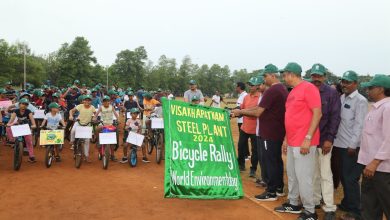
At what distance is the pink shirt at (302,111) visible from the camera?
192 inches

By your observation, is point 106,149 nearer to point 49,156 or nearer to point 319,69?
point 49,156

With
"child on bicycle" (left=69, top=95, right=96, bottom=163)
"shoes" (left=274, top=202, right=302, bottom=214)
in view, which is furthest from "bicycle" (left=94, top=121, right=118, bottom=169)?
"shoes" (left=274, top=202, right=302, bottom=214)

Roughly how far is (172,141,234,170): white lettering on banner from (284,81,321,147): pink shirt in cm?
116

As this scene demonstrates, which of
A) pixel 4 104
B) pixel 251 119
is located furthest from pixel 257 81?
pixel 4 104

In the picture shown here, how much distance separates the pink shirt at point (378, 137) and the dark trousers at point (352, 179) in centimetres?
107

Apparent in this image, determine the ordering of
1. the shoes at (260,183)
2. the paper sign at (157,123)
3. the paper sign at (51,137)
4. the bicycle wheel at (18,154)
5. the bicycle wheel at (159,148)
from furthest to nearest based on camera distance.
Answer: the paper sign at (157,123), the bicycle wheel at (159,148), the paper sign at (51,137), the bicycle wheel at (18,154), the shoes at (260,183)

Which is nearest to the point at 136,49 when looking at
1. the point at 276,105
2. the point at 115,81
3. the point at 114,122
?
the point at 115,81

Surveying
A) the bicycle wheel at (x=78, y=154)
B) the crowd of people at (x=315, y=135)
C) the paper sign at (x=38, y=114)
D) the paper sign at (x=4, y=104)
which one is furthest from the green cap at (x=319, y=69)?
the paper sign at (x=4, y=104)

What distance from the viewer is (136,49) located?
233 ft

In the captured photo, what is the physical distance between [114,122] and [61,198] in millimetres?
3864

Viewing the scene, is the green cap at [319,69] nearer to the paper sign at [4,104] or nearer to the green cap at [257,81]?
the green cap at [257,81]

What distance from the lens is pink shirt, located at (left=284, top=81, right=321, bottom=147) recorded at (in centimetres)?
487

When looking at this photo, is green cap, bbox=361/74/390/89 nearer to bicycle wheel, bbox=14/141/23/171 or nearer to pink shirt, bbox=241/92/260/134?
pink shirt, bbox=241/92/260/134

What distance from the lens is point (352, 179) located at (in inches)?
205
